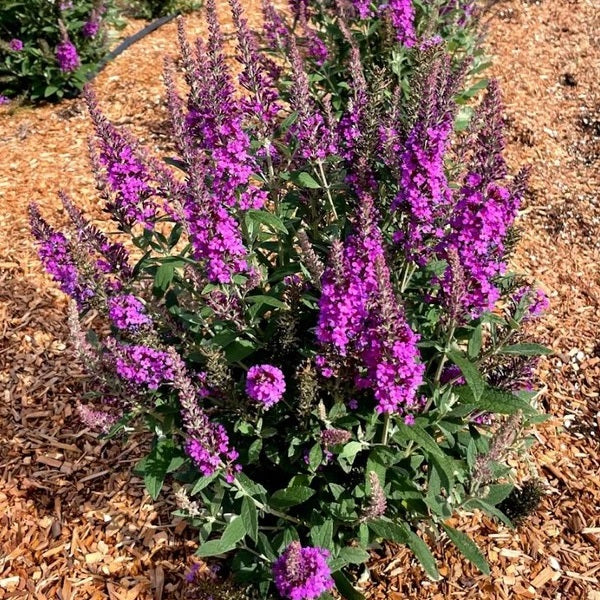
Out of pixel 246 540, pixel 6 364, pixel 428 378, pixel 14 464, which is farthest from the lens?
pixel 6 364

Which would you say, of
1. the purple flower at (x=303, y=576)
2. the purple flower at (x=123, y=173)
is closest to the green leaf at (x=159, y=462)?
the purple flower at (x=303, y=576)

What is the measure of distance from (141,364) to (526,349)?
6.43 feet

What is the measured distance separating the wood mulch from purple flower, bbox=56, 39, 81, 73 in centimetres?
47

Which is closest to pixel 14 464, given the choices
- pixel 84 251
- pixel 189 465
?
pixel 189 465

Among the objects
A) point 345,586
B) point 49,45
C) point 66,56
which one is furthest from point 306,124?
point 49,45

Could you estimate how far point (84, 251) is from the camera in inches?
113

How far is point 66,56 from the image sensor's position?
7.97m

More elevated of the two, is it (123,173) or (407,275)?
(123,173)

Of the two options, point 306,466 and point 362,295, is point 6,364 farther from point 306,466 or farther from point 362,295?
point 362,295

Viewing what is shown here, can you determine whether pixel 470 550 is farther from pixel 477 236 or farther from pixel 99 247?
pixel 99 247

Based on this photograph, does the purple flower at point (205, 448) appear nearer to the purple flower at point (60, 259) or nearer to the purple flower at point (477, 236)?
the purple flower at point (60, 259)

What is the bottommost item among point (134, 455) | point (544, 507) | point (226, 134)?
point (544, 507)

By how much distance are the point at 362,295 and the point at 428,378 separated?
40.7 inches

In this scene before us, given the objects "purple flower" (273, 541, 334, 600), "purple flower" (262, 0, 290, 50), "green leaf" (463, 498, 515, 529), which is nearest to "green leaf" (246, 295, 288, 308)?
"purple flower" (273, 541, 334, 600)
